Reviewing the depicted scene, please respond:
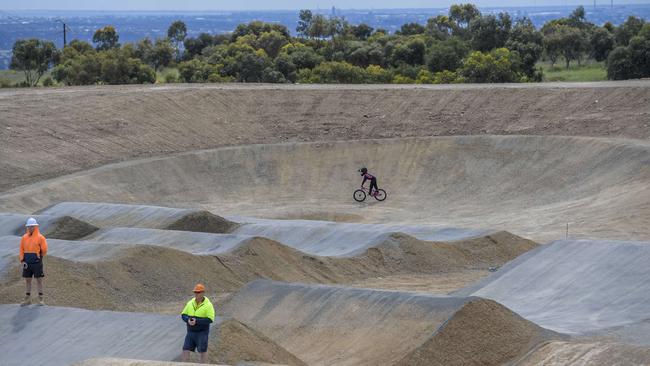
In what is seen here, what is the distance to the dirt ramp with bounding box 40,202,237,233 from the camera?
101 feet

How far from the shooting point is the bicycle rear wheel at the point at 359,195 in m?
39.8

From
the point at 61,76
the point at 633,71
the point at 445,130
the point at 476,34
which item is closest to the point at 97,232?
the point at 445,130

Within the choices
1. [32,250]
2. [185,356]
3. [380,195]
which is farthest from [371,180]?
[185,356]

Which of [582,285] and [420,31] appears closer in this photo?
[582,285]

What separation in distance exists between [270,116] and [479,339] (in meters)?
33.0

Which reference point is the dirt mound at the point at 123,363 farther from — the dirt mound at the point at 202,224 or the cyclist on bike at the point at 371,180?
the cyclist on bike at the point at 371,180

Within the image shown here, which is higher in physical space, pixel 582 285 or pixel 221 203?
pixel 582 285

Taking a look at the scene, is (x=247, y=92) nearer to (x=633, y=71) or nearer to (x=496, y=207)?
(x=496, y=207)

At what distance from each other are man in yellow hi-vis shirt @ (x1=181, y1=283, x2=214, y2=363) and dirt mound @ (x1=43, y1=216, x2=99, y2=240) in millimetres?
14291

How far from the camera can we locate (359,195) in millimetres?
40312

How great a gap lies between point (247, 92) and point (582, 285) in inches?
1270

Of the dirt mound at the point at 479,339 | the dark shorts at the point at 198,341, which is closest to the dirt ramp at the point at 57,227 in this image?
the dark shorts at the point at 198,341

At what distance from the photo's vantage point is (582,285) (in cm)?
2205

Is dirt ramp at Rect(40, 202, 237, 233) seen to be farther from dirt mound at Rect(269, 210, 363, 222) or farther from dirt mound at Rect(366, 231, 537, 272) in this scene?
dirt mound at Rect(269, 210, 363, 222)
